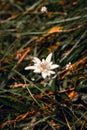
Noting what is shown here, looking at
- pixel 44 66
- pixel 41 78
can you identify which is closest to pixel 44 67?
pixel 44 66

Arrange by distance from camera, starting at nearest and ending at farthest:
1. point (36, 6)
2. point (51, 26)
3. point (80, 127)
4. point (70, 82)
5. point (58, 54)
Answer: point (80, 127) → point (70, 82) → point (58, 54) → point (51, 26) → point (36, 6)

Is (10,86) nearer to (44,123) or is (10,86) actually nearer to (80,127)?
(44,123)

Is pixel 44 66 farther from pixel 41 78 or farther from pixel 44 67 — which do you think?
pixel 41 78

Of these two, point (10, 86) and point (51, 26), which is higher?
point (51, 26)

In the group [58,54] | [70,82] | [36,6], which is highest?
[36,6]

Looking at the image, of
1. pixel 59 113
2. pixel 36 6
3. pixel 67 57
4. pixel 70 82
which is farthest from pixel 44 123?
pixel 36 6

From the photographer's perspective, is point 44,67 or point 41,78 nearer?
point 44,67

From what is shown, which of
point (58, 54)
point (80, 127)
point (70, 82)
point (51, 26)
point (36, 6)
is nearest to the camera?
point (80, 127)

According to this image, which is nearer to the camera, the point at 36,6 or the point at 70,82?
the point at 70,82
